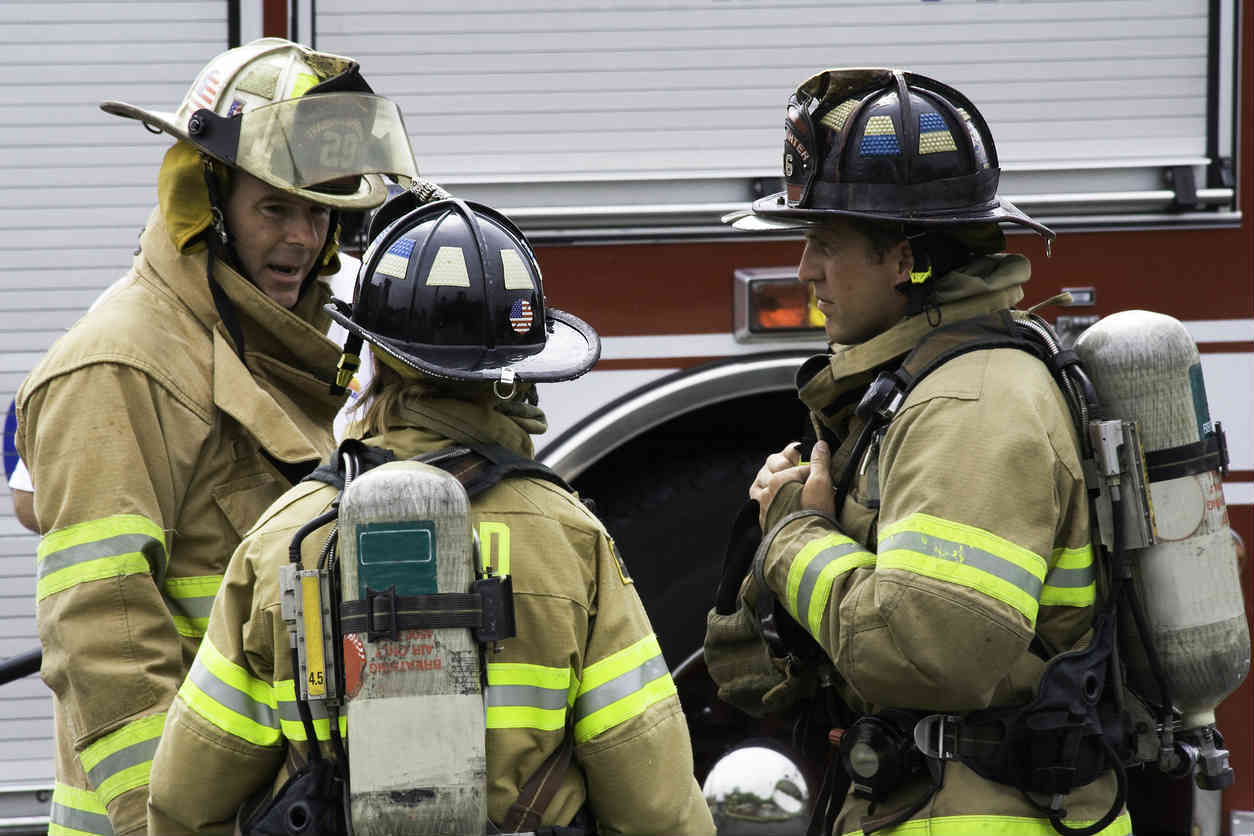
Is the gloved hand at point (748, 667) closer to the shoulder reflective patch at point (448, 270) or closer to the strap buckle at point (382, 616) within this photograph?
the shoulder reflective patch at point (448, 270)

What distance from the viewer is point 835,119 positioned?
2697 millimetres

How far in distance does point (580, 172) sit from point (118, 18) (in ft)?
4.07

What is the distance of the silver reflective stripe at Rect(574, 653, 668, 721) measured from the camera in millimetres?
2096

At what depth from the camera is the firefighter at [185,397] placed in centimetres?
250

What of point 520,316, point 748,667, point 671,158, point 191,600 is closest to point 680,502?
point 671,158

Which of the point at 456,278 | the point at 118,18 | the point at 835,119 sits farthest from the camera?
the point at 118,18

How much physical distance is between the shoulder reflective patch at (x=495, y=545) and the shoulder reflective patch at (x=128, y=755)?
78 cm

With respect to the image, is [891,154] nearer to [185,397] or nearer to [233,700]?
[185,397]

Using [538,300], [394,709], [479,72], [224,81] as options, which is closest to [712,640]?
[538,300]

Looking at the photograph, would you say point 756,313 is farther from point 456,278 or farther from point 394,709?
point 394,709

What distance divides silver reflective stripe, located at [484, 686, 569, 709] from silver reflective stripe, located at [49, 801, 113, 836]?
3.23ft

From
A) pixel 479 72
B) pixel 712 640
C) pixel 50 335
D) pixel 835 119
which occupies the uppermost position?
pixel 479 72

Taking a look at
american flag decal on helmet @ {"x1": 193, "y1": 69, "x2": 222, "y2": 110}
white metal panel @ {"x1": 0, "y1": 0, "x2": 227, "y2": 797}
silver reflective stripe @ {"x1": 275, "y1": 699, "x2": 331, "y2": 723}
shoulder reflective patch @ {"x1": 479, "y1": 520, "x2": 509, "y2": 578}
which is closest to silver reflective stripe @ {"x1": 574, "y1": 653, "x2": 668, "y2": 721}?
shoulder reflective patch @ {"x1": 479, "y1": 520, "x2": 509, "y2": 578}

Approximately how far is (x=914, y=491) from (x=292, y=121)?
1412mm
